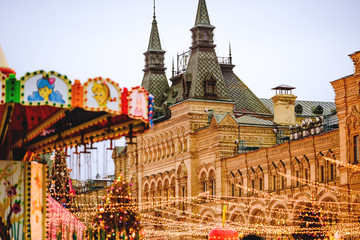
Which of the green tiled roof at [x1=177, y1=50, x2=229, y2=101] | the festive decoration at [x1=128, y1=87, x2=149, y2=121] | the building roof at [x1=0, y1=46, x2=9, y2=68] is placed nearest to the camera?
the festive decoration at [x1=128, y1=87, x2=149, y2=121]

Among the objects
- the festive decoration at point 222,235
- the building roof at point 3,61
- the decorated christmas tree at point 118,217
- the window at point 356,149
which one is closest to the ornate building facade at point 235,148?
the window at point 356,149

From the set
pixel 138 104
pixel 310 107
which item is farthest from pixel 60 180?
pixel 138 104

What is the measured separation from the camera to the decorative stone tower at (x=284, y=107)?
72.3m

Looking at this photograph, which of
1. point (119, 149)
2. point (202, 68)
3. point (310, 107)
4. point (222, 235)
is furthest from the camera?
point (119, 149)

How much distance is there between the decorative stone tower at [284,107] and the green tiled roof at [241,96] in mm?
4385

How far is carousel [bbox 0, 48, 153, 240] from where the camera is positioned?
2075 cm

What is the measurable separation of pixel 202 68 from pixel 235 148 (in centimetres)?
900

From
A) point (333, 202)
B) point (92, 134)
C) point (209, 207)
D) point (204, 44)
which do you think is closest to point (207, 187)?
point (209, 207)

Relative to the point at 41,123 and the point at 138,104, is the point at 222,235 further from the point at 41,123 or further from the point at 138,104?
the point at 138,104

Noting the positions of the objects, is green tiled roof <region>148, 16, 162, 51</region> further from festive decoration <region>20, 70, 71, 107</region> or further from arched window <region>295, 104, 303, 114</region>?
festive decoration <region>20, 70, 71, 107</region>

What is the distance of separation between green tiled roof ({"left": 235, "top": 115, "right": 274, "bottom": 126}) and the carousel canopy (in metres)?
43.4

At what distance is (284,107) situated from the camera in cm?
7288

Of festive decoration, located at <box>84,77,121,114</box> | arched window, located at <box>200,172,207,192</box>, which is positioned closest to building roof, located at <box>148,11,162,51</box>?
arched window, located at <box>200,172,207,192</box>

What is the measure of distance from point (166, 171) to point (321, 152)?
74.2ft
